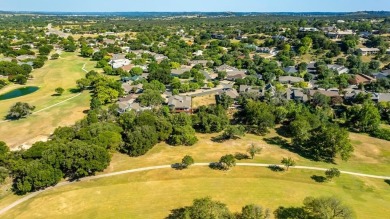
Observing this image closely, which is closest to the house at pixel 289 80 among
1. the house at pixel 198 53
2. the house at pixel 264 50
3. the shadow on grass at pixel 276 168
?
Result: the house at pixel 264 50

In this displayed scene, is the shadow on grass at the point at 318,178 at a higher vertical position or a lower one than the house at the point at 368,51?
lower

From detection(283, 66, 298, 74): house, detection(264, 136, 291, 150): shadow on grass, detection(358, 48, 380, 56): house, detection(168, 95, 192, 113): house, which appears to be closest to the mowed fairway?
detection(168, 95, 192, 113): house

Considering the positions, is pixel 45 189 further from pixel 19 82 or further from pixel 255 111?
pixel 19 82

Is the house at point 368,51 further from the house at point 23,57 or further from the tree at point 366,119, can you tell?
the house at point 23,57

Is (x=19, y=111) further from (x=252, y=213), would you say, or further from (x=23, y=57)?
(x=23, y=57)

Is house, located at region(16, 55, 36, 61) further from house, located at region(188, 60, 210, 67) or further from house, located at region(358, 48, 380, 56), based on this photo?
house, located at region(358, 48, 380, 56)
